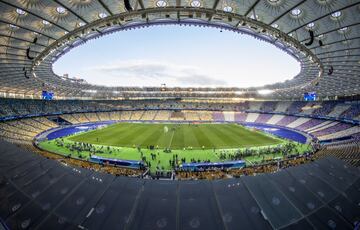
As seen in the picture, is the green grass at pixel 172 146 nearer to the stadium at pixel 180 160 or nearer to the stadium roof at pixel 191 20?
the stadium at pixel 180 160

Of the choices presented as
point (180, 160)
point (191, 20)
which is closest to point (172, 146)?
point (180, 160)

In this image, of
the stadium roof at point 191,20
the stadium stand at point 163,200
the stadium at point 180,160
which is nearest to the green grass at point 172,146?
the stadium at point 180,160

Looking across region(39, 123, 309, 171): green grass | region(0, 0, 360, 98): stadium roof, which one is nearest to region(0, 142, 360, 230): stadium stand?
region(0, 0, 360, 98): stadium roof

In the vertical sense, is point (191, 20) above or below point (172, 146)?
above

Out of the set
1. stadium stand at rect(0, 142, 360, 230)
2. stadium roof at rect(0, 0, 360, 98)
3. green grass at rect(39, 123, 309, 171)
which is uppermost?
stadium roof at rect(0, 0, 360, 98)

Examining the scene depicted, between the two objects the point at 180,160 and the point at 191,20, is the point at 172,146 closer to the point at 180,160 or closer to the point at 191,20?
the point at 180,160

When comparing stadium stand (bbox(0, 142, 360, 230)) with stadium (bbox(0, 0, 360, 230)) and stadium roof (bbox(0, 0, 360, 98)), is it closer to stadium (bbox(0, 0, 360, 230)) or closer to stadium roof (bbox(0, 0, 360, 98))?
stadium (bbox(0, 0, 360, 230))

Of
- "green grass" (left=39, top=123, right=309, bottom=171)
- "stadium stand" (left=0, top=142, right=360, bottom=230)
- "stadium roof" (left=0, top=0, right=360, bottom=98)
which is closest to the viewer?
"stadium stand" (left=0, top=142, right=360, bottom=230)

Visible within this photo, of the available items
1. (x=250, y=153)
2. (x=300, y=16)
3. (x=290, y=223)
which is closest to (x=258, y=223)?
(x=290, y=223)

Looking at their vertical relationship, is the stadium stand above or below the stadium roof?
below

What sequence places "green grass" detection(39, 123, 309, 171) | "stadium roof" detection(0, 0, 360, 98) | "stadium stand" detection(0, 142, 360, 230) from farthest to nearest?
"green grass" detection(39, 123, 309, 171)
"stadium roof" detection(0, 0, 360, 98)
"stadium stand" detection(0, 142, 360, 230)

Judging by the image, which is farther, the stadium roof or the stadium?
the stadium roof

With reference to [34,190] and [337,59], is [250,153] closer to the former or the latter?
[337,59]
